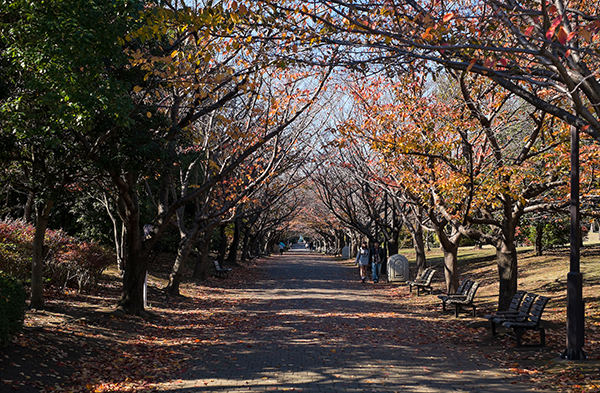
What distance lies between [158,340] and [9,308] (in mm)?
3636

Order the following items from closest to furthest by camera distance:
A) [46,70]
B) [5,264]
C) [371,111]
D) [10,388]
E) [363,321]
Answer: [10,388], [46,70], [5,264], [363,321], [371,111]

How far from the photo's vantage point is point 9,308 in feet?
23.6

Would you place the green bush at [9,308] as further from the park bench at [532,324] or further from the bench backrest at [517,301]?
the bench backrest at [517,301]

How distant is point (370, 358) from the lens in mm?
8602

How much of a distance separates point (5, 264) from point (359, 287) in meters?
14.3

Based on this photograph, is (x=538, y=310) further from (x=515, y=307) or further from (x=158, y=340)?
(x=158, y=340)

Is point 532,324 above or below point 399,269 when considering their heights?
below

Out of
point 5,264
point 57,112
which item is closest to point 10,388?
point 57,112

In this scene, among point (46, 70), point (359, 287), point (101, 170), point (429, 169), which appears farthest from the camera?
point (359, 287)

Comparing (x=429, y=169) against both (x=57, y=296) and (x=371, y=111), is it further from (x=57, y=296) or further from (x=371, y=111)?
(x=57, y=296)

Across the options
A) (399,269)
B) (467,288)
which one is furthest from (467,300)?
(399,269)

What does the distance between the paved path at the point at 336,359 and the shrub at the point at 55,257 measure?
13.4ft

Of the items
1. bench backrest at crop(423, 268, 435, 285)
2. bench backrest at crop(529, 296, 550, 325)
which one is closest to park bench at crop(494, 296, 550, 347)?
bench backrest at crop(529, 296, 550, 325)

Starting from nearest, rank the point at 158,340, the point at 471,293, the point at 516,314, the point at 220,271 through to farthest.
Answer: the point at 516,314, the point at 158,340, the point at 471,293, the point at 220,271
